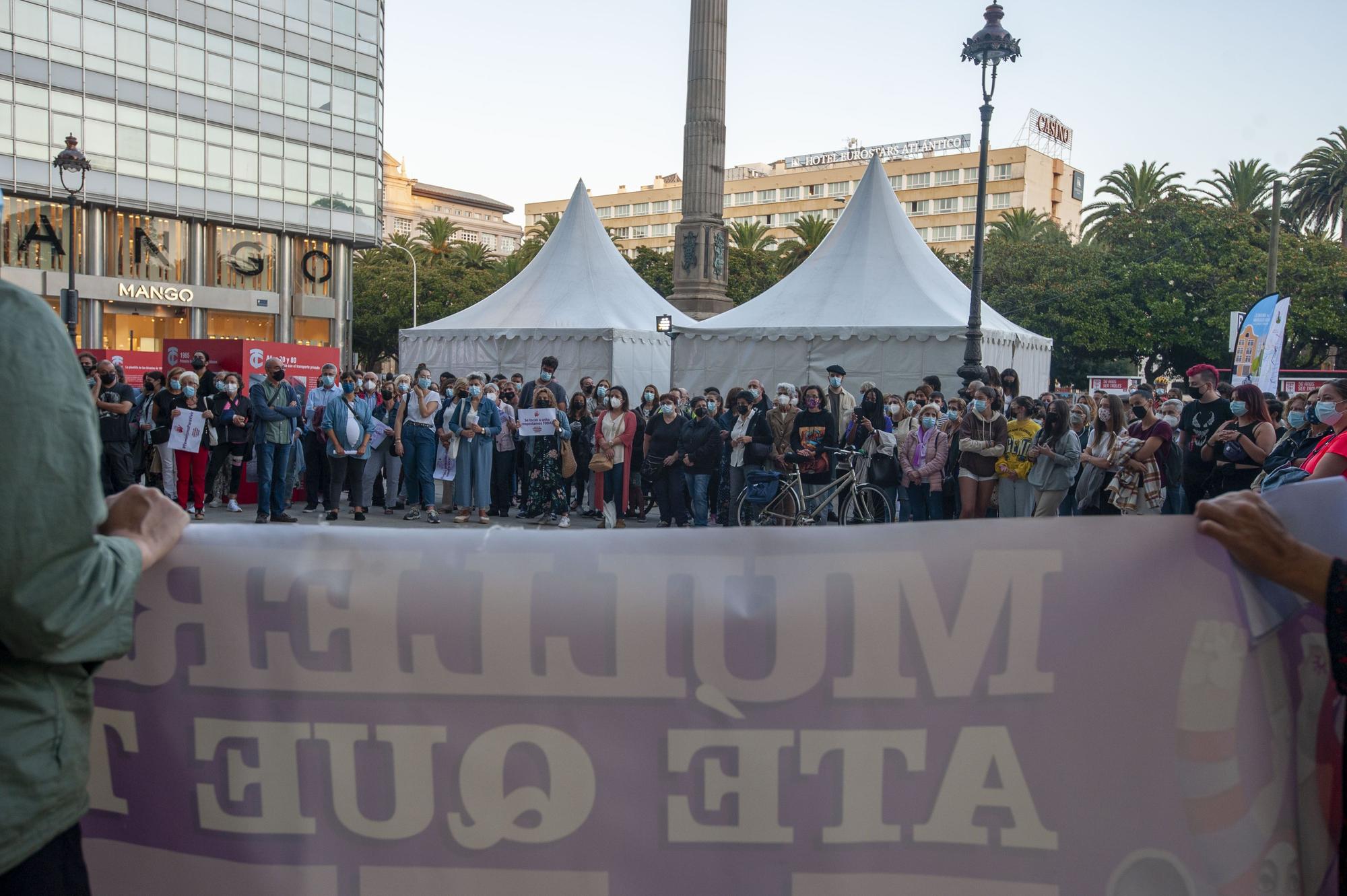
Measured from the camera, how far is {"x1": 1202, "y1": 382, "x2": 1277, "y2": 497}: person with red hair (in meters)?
9.08

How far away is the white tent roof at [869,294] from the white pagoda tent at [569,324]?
Result: 6.86ft

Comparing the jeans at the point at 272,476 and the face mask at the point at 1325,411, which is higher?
the face mask at the point at 1325,411

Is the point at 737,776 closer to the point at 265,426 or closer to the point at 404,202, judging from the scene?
the point at 265,426

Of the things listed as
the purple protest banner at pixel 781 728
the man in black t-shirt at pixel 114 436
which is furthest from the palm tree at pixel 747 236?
the purple protest banner at pixel 781 728

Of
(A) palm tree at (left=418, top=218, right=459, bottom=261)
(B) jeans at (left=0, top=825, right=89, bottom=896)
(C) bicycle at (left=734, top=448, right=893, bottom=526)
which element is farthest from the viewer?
(A) palm tree at (left=418, top=218, right=459, bottom=261)

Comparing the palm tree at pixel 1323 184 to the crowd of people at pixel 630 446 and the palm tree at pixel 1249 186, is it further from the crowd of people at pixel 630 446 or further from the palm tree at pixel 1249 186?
the crowd of people at pixel 630 446

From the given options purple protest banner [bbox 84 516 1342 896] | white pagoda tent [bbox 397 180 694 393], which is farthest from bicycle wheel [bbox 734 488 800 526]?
purple protest banner [bbox 84 516 1342 896]

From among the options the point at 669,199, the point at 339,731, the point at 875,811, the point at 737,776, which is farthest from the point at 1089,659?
the point at 669,199

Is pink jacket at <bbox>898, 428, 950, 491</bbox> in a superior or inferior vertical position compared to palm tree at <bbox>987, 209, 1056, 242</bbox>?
inferior

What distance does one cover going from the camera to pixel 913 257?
21.1m

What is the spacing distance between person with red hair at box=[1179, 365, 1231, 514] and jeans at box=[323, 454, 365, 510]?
9.85 meters

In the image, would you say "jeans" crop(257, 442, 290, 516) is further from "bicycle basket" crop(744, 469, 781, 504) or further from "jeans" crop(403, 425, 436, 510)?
"bicycle basket" crop(744, 469, 781, 504)

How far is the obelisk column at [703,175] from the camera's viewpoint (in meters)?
32.5

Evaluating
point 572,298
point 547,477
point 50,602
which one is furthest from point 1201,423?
point 572,298
